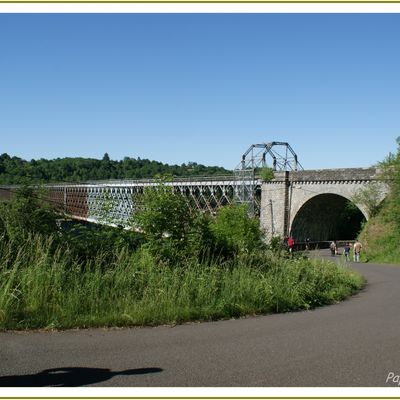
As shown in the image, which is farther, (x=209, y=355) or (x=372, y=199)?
(x=372, y=199)

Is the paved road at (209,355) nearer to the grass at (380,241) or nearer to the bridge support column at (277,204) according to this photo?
the grass at (380,241)

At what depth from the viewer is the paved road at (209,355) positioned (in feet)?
14.2

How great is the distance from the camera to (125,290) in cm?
714

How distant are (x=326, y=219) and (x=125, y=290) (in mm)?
42516

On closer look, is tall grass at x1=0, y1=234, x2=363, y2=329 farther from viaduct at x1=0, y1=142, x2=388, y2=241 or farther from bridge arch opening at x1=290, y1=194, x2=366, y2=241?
bridge arch opening at x1=290, y1=194, x2=366, y2=241

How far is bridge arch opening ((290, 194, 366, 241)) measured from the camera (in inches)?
1704

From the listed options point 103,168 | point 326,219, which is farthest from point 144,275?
point 103,168

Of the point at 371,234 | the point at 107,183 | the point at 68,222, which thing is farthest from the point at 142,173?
the point at 68,222

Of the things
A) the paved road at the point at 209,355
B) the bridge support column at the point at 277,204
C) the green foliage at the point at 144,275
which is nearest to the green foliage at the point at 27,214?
the green foliage at the point at 144,275

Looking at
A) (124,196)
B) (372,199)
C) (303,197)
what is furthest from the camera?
(124,196)

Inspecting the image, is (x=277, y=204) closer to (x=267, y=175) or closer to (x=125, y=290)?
(x=267, y=175)

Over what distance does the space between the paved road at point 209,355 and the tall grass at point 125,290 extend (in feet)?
1.12

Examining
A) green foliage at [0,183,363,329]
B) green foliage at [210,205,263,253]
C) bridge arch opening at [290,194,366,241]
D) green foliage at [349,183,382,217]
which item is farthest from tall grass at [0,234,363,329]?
bridge arch opening at [290,194,366,241]

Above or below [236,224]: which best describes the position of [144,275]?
below
